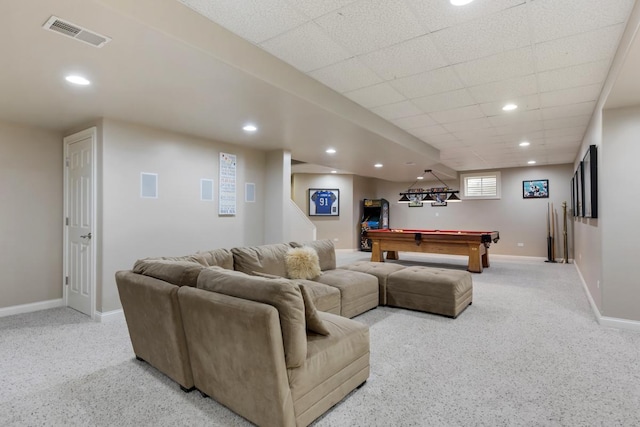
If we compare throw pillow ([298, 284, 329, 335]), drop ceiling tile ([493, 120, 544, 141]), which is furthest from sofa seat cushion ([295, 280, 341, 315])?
drop ceiling tile ([493, 120, 544, 141])

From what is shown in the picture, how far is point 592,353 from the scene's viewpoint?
2.90m

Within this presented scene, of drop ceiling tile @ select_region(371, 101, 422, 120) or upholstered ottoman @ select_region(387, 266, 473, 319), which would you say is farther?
drop ceiling tile @ select_region(371, 101, 422, 120)

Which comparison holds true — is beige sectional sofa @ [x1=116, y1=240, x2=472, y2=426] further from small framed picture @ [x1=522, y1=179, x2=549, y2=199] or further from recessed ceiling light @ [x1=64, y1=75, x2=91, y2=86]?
small framed picture @ [x1=522, y1=179, x2=549, y2=199]

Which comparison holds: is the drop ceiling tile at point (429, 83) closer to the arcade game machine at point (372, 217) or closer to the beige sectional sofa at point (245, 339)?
the beige sectional sofa at point (245, 339)

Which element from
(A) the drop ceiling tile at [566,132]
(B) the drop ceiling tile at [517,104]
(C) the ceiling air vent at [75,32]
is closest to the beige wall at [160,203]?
(C) the ceiling air vent at [75,32]

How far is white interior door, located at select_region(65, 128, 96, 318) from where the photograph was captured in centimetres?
402

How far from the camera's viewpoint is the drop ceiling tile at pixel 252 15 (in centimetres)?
219

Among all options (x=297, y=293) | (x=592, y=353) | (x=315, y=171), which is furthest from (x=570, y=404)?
(x=315, y=171)

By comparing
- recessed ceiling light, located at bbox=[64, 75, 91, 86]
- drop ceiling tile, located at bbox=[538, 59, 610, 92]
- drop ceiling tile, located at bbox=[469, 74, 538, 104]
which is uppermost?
drop ceiling tile, located at bbox=[469, 74, 538, 104]

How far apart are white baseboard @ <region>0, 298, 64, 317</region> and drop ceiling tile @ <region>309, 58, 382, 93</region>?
437 cm

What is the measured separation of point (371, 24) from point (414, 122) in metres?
2.76

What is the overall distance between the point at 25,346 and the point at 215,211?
2.65 metres

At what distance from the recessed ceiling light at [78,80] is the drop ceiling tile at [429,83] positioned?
2.80 meters

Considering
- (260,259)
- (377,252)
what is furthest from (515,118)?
(377,252)
